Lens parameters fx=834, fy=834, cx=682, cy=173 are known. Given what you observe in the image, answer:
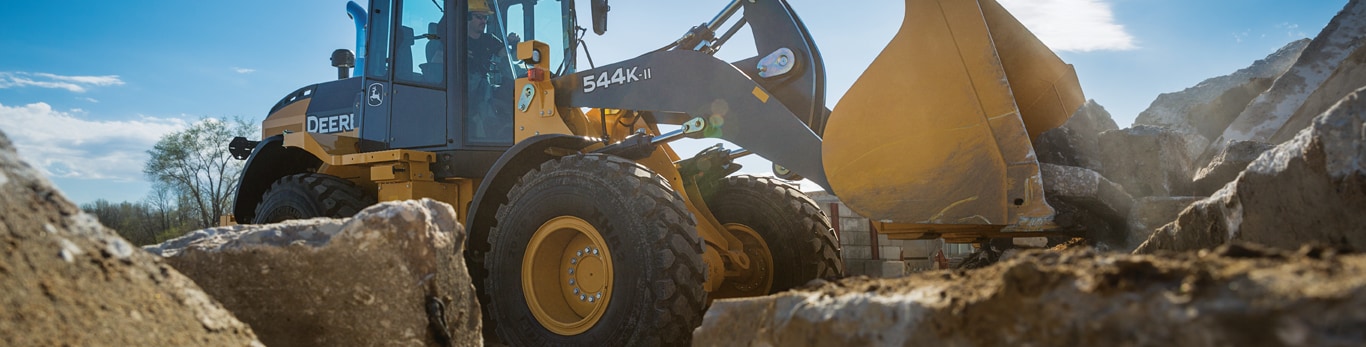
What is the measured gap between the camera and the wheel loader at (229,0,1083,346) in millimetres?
3338

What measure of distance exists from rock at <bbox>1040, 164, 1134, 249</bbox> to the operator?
11.0 feet

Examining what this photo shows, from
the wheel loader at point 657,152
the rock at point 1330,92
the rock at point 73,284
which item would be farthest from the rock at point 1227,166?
the rock at point 73,284

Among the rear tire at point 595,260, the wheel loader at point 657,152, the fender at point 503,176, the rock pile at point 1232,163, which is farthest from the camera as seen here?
the fender at point 503,176

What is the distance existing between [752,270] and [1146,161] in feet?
6.79

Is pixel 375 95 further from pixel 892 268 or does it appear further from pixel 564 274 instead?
pixel 892 268

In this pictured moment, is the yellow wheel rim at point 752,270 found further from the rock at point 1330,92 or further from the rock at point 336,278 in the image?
the rock at point 1330,92

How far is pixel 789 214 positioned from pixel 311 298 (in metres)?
3.05

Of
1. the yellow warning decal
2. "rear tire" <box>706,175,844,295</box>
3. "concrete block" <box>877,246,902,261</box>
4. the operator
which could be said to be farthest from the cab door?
"concrete block" <box>877,246,902,261</box>

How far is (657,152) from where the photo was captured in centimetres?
458

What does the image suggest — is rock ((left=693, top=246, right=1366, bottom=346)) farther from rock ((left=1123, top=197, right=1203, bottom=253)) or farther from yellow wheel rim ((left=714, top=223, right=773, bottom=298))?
yellow wheel rim ((left=714, top=223, right=773, bottom=298))

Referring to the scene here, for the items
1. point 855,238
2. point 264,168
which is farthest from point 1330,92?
point 264,168

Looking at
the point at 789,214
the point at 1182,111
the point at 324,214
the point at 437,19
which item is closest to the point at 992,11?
the point at 789,214

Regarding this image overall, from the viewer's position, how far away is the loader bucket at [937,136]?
10.5 ft

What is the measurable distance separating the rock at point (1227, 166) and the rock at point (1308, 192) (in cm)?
158
